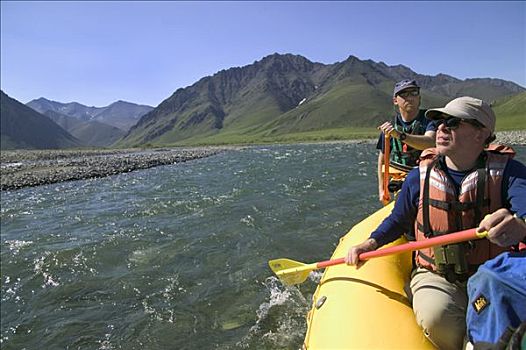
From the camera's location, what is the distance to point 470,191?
3232 millimetres

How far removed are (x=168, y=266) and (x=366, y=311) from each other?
6.39 m

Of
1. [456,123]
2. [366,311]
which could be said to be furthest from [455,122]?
[366,311]

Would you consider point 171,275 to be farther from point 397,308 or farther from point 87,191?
point 87,191

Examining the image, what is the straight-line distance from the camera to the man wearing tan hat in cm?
307

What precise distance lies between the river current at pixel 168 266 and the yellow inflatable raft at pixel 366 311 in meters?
1.68

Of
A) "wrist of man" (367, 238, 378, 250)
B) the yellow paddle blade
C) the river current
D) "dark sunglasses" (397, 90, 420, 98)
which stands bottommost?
the river current

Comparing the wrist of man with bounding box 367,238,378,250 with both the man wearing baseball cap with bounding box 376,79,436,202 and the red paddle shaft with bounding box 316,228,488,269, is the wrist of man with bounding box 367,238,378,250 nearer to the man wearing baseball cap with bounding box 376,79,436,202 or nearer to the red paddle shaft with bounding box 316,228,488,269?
the red paddle shaft with bounding box 316,228,488,269

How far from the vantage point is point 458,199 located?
10.8 feet

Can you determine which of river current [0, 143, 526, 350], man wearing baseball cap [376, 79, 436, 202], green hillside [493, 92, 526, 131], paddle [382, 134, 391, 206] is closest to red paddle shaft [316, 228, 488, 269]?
man wearing baseball cap [376, 79, 436, 202]

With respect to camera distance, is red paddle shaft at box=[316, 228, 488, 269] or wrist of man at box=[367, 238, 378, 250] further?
wrist of man at box=[367, 238, 378, 250]

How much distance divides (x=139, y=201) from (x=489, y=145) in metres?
16.3

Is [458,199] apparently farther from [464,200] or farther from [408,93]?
[408,93]

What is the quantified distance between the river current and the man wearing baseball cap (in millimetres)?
2832

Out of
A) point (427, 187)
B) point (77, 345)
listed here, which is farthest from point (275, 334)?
point (427, 187)
